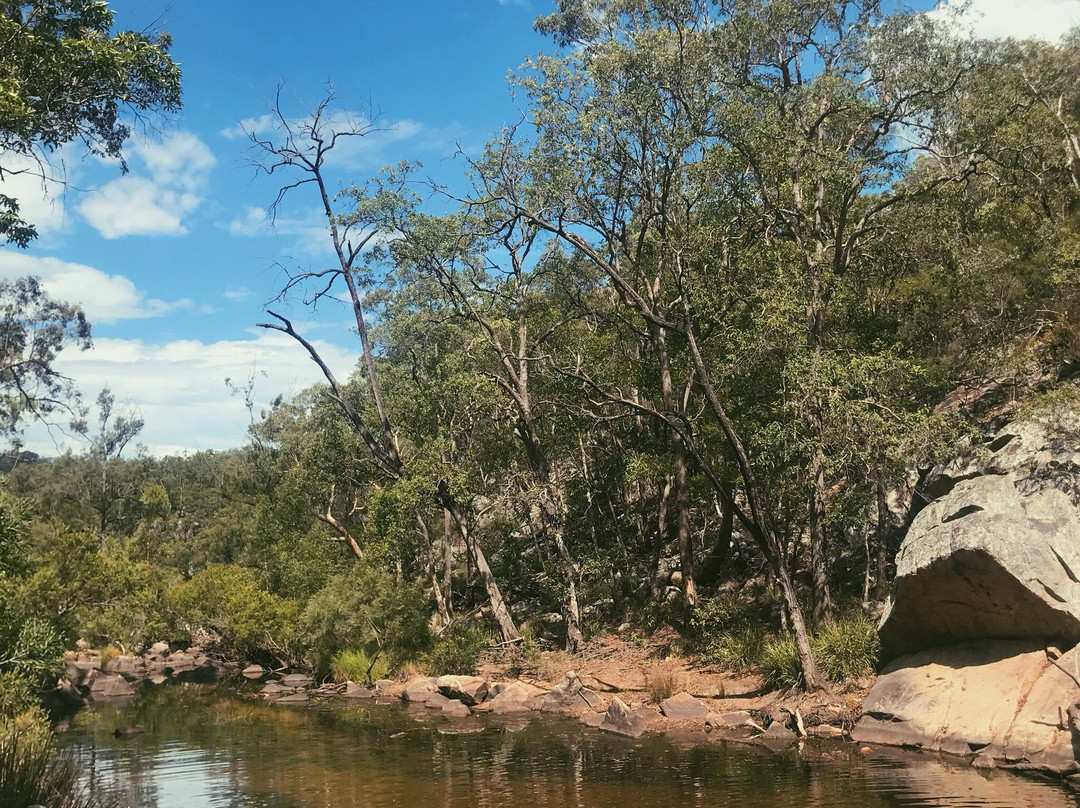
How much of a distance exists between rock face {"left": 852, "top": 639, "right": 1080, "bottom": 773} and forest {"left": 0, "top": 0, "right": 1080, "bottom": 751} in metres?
2.08

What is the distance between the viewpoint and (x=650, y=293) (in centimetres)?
2389

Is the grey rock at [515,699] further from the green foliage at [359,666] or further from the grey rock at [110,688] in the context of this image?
the grey rock at [110,688]

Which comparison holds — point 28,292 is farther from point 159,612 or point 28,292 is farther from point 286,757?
point 286,757

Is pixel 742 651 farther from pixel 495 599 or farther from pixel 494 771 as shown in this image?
pixel 495 599

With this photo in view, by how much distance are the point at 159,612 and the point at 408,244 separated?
23.6m

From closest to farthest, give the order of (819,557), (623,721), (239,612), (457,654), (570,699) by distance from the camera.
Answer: (623,721)
(819,557)
(570,699)
(457,654)
(239,612)

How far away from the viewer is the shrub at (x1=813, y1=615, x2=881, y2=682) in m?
16.9

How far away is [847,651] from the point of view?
56.1 feet

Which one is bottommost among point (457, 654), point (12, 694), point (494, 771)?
point (494, 771)

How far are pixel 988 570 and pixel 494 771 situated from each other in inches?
374

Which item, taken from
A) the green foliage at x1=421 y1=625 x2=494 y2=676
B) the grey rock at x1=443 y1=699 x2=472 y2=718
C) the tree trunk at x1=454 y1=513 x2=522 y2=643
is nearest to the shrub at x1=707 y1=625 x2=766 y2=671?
the grey rock at x1=443 y1=699 x2=472 y2=718

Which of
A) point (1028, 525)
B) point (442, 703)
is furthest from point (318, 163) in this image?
point (1028, 525)

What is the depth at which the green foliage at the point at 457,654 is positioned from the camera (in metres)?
24.9

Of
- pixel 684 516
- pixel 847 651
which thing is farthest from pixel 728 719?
pixel 684 516
